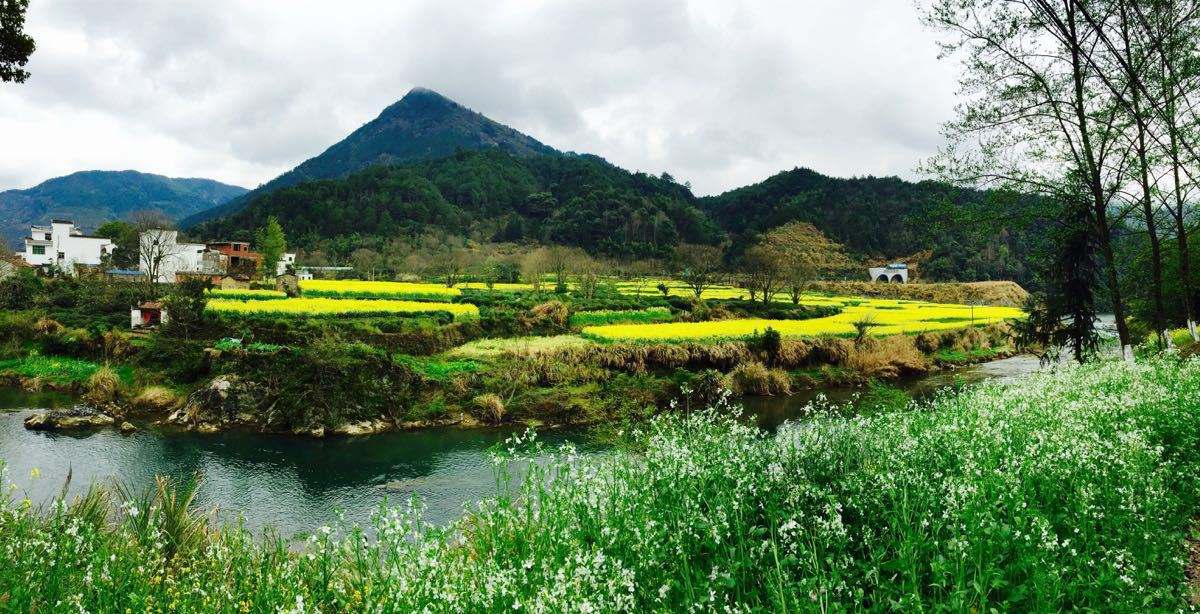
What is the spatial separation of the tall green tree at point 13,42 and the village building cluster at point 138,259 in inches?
1818

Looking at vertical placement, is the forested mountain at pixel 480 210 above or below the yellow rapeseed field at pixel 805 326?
above

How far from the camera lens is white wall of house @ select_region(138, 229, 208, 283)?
168 ft

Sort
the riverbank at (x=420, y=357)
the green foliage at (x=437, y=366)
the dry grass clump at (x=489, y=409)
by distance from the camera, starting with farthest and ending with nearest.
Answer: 1. the green foliage at (x=437, y=366)
2. the dry grass clump at (x=489, y=409)
3. the riverbank at (x=420, y=357)

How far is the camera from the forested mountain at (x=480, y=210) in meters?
102

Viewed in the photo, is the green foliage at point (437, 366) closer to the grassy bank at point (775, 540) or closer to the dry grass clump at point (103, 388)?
the dry grass clump at point (103, 388)

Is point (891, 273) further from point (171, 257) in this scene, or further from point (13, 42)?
point (13, 42)

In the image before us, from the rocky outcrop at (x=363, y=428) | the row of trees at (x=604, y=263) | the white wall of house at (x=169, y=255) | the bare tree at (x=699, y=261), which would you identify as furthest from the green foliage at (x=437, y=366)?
the bare tree at (x=699, y=261)

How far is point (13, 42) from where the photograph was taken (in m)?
10.9

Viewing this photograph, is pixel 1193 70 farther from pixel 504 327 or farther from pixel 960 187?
pixel 504 327

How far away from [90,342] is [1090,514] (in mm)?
36811

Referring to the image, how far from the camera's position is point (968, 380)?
31.6 m

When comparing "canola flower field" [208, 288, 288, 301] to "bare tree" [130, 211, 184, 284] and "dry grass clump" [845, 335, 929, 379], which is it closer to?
"bare tree" [130, 211, 184, 284]

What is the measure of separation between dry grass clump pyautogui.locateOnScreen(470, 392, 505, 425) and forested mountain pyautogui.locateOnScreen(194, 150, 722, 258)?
2901 inches

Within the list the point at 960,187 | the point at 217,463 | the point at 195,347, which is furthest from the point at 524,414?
the point at 960,187
